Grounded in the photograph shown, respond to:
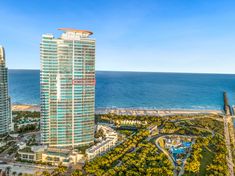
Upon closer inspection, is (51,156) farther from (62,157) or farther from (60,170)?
(60,170)

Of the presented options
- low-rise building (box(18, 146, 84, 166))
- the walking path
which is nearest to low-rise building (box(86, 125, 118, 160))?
low-rise building (box(18, 146, 84, 166))

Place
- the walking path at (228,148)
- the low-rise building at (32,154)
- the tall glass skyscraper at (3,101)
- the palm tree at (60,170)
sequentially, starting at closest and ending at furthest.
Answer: the palm tree at (60,170), the walking path at (228,148), the low-rise building at (32,154), the tall glass skyscraper at (3,101)

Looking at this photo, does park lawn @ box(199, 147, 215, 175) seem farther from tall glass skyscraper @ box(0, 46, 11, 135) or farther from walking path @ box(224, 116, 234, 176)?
tall glass skyscraper @ box(0, 46, 11, 135)

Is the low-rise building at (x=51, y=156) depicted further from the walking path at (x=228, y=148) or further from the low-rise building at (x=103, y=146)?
the walking path at (x=228, y=148)

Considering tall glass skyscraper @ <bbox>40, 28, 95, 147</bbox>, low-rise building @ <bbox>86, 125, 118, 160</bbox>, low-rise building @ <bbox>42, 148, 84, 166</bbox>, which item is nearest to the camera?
low-rise building @ <bbox>42, 148, 84, 166</bbox>

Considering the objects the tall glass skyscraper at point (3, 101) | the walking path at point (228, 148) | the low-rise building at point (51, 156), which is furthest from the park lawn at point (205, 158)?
the tall glass skyscraper at point (3, 101)

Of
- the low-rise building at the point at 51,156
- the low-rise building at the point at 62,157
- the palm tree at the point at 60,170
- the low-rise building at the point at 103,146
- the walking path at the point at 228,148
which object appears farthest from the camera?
the low-rise building at the point at 103,146

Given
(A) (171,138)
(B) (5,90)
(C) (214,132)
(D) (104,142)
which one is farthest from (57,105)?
(C) (214,132)

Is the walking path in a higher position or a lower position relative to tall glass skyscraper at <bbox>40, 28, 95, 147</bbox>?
lower
